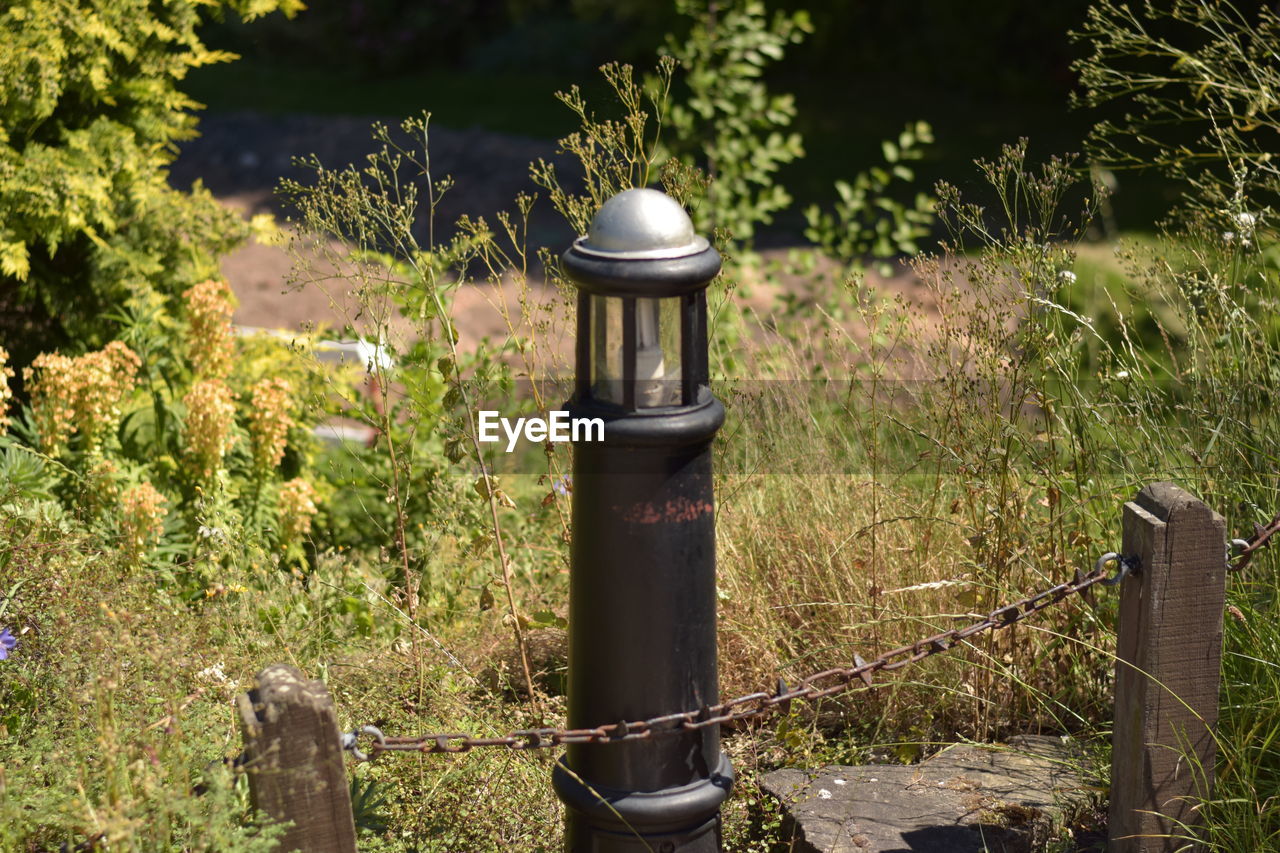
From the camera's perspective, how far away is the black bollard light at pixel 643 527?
7.30 ft

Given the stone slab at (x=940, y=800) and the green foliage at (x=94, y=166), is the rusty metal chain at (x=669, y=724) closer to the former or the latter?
the stone slab at (x=940, y=800)

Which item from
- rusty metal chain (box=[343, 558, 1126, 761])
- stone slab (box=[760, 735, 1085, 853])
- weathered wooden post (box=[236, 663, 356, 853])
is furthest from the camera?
stone slab (box=[760, 735, 1085, 853])

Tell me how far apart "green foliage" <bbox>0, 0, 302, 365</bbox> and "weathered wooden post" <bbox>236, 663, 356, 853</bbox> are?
2661mm

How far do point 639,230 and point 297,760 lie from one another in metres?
1.01

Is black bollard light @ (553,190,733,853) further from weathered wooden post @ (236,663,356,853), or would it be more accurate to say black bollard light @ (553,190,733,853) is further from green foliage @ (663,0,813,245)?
green foliage @ (663,0,813,245)

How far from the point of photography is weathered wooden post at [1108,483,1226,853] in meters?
2.47

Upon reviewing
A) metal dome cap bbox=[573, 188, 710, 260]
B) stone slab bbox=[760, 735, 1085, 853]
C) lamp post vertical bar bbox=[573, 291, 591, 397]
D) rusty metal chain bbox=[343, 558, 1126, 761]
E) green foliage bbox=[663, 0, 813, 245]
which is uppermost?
green foliage bbox=[663, 0, 813, 245]

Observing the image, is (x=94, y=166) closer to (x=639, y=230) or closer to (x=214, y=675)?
(x=214, y=675)

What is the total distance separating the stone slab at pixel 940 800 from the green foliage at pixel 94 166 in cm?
284

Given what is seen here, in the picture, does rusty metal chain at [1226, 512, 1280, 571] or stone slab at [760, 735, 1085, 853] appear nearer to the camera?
rusty metal chain at [1226, 512, 1280, 571]

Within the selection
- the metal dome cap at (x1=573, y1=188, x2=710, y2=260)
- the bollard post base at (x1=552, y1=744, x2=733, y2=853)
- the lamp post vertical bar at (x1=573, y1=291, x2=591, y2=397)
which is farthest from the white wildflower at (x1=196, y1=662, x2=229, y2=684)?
the metal dome cap at (x1=573, y1=188, x2=710, y2=260)

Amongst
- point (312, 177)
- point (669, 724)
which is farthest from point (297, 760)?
point (312, 177)

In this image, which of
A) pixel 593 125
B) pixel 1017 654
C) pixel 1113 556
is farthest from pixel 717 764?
pixel 593 125

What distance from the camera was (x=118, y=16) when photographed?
4.26 meters
